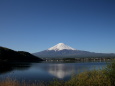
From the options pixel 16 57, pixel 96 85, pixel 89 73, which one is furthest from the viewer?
pixel 16 57

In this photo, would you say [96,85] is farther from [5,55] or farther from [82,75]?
[5,55]

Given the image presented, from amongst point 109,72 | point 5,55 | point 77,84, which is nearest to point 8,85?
point 77,84

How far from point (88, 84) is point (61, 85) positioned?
3.45 m

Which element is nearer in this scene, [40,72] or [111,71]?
[111,71]

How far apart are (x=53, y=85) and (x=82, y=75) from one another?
3.59 metres

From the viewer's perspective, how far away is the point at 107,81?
678 inches

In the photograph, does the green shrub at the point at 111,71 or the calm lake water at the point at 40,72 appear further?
the calm lake water at the point at 40,72

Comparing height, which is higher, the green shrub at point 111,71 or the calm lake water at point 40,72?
the green shrub at point 111,71

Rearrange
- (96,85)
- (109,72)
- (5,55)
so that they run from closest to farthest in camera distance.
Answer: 1. (96,85)
2. (109,72)
3. (5,55)

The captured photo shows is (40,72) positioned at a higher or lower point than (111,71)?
lower

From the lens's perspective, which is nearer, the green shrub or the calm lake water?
the green shrub

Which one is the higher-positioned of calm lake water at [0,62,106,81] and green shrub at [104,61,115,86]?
green shrub at [104,61,115,86]

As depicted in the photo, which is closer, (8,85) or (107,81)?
(107,81)

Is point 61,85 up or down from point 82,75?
down
